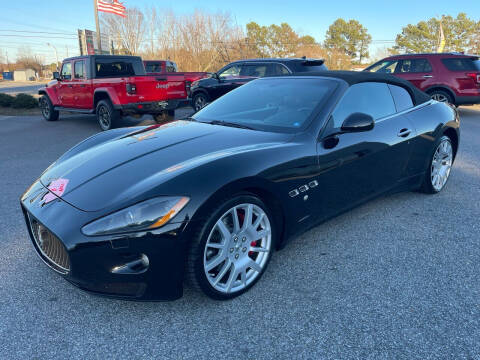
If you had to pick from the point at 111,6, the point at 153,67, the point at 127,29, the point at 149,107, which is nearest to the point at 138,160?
the point at 149,107

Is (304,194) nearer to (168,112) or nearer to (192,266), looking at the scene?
(192,266)

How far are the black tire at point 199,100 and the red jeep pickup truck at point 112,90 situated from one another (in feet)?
4.68

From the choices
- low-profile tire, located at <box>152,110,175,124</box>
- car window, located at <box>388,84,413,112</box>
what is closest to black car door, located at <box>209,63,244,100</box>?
low-profile tire, located at <box>152,110,175,124</box>

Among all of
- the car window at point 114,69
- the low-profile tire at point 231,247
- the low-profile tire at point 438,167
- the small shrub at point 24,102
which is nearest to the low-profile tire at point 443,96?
the low-profile tire at point 438,167

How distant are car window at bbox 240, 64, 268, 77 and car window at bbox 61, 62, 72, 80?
15.5ft

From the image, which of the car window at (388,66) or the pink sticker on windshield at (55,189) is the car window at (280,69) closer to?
the car window at (388,66)

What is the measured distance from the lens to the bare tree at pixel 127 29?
35.0 m

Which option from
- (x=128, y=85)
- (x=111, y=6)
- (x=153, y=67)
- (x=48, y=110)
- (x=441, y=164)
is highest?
(x=111, y=6)

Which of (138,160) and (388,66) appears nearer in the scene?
(138,160)

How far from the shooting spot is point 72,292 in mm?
2516

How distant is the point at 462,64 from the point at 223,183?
11.1 metres

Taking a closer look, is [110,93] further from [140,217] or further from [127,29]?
[127,29]

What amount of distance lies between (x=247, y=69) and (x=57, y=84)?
A: 18.0 ft

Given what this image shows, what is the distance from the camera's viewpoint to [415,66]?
11258 millimetres
